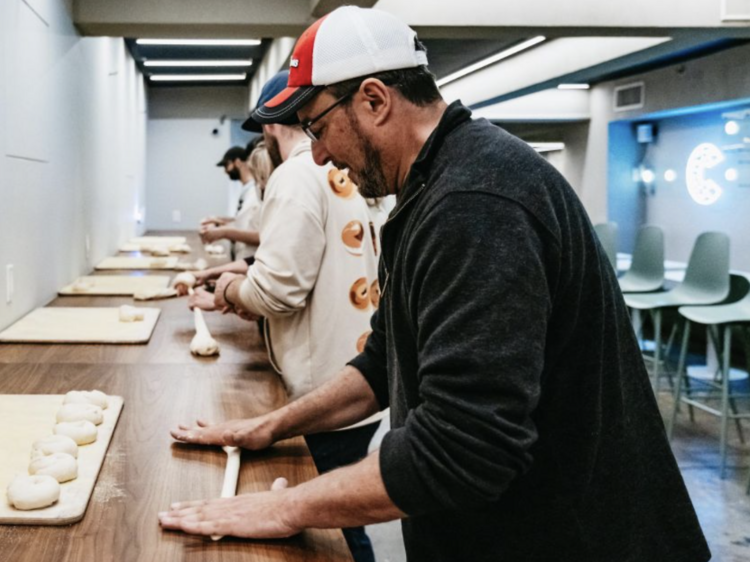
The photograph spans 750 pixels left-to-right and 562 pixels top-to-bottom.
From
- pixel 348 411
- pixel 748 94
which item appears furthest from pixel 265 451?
pixel 748 94

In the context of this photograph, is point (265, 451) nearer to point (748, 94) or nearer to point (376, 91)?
point (376, 91)

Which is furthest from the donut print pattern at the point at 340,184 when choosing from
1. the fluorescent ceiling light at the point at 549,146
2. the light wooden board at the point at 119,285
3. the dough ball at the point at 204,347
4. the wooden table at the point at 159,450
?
the fluorescent ceiling light at the point at 549,146

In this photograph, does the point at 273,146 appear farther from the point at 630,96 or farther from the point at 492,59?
the point at 630,96

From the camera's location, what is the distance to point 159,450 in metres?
1.39

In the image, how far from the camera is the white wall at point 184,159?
9688 millimetres

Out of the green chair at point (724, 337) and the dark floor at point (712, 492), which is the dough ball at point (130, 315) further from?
the green chair at point (724, 337)

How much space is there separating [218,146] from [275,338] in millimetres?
8272

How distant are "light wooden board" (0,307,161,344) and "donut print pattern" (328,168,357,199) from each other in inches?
34.2

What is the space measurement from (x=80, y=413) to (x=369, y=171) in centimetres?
77

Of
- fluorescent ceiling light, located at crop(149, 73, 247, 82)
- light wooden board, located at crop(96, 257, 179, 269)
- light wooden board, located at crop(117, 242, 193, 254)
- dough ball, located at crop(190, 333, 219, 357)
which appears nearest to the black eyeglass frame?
dough ball, located at crop(190, 333, 219, 357)

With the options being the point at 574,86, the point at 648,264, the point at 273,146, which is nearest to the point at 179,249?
the point at 648,264

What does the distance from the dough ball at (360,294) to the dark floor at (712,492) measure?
1578mm

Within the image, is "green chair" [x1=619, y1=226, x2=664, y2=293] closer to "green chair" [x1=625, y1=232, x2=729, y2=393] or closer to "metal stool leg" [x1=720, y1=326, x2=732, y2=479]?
"green chair" [x1=625, y1=232, x2=729, y2=393]

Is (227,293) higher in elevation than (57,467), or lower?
higher
